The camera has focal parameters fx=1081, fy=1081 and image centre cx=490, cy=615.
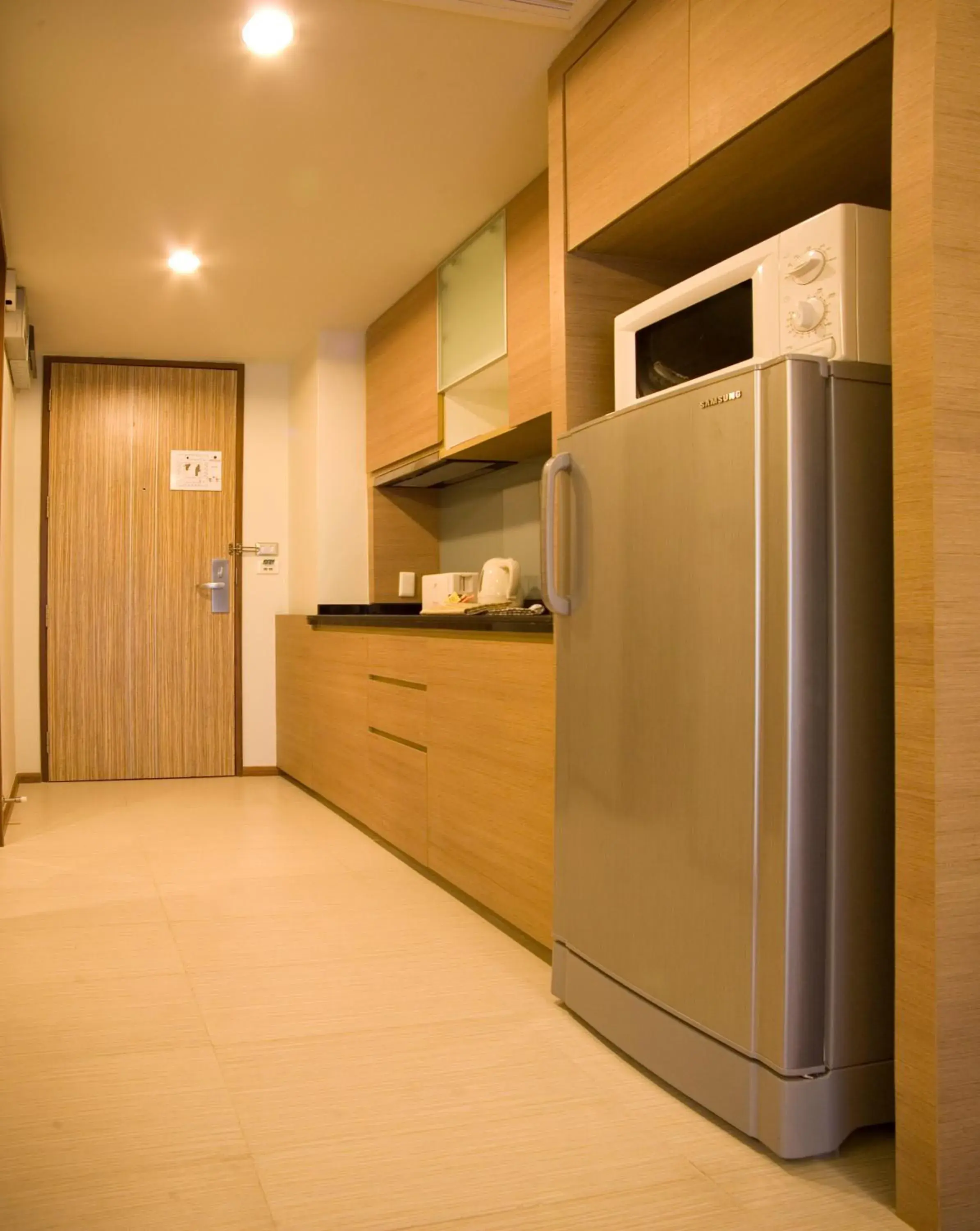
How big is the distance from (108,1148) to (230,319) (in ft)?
12.9

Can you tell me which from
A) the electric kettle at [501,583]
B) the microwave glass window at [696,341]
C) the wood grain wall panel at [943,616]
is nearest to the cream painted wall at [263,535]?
the electric kettle at [501,583]

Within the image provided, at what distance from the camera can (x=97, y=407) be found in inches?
223

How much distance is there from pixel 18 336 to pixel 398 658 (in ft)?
7.15

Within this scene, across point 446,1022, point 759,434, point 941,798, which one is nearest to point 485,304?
point 759,434

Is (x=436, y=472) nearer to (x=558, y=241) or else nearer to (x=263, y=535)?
(x=263, y=535)

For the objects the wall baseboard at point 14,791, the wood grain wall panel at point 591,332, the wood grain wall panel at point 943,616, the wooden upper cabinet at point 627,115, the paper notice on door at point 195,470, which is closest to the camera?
the wood grain wall panel at point 943,616

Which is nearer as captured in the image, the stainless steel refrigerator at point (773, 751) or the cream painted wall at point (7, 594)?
the stainless steel refrigerator at point (773, 751)

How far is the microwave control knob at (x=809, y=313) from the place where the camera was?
5.62 ft

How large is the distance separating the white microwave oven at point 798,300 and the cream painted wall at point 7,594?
313 cm

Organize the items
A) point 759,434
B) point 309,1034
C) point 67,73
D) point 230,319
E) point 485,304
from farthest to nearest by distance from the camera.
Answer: point 230,319
point 485,304
point 67,73
point 309,1034
point 759,434

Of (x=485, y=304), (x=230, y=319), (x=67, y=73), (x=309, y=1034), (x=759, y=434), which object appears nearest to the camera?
(x=759, y=434)

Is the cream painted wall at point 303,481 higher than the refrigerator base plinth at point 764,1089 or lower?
higher

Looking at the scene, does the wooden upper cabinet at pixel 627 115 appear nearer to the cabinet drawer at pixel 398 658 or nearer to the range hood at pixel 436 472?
the cabinet drawer at pixel 398 658

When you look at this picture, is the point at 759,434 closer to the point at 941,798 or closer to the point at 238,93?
the point at 941,798
